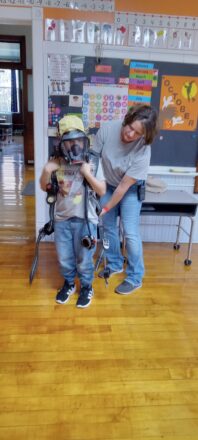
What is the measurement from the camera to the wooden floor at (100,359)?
1382mm

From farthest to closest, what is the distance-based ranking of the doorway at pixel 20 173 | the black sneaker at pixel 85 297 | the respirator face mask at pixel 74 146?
1. the doorway at pixel 20 173
2. the black sneaker at pixel 85 297
3. the respirator face mask at pixel 74 146

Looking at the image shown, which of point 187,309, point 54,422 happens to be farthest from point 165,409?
point 187,309

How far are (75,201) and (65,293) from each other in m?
0.65

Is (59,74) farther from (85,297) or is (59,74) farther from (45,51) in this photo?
(85,297)

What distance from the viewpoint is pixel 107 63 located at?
266cm

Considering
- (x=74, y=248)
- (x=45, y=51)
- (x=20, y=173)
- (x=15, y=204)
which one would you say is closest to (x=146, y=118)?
(x=74, y=248)

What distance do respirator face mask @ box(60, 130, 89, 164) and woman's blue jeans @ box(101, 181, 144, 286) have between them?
562 millimetres

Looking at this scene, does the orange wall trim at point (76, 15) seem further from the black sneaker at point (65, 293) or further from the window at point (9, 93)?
the window at point (9, 93)

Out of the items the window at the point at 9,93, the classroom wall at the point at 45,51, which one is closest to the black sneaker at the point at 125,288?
the classroom wall at the point at 45,51

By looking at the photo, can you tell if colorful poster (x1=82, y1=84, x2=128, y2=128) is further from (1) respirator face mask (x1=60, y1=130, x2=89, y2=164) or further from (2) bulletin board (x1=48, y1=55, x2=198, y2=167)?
(1) respirator face mask (x1=60, y1=130, x2=89, y2=164)

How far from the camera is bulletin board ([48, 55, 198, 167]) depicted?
2.67 m

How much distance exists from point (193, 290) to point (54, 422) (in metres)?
1.39

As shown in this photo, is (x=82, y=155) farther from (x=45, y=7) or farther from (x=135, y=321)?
(x=45, y=7)

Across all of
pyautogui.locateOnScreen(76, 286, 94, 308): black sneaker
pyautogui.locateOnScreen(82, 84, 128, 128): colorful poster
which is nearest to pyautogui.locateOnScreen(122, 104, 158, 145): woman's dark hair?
pyautogui.locateOnScreen(82, 84, 128, 128): colorful poster
